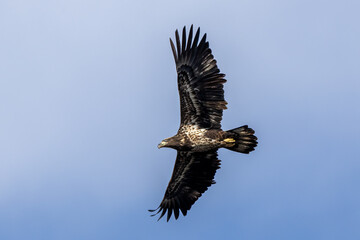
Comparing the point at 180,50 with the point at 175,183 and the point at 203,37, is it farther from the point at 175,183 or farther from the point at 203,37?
the point at 175,183

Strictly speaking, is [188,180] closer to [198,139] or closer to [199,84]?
[198,139]

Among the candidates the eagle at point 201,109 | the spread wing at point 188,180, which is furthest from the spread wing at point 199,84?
the spread wing at point 188,180

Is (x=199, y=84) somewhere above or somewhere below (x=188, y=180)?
above

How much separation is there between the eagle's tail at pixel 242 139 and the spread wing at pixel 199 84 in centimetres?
60

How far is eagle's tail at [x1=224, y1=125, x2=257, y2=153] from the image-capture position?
20.1 m

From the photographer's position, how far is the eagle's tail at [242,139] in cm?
2006

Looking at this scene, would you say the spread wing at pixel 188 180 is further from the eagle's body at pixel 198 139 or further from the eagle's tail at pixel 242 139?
the eagle's tail at pixel 242 139

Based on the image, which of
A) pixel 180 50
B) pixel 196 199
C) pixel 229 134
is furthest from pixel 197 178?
pixel 180 50

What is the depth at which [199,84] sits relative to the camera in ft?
67.4

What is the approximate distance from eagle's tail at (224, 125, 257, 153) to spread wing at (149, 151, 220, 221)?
1.13 meters

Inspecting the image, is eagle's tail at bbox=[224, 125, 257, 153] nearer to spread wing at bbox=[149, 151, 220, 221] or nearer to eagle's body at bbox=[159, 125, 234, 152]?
eagle's body at bbox=[159, 125, 234, 152]

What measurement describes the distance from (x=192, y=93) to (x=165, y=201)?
4.07m

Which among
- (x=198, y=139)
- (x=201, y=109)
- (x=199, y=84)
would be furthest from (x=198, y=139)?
(x=199, y=84)

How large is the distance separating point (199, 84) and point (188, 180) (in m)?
3.41
